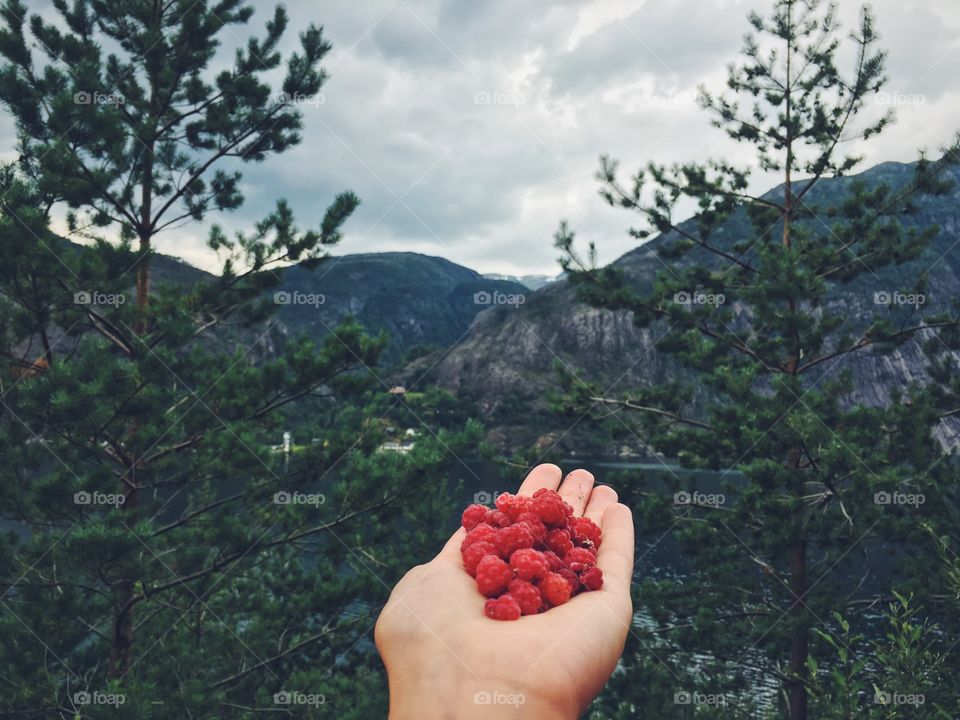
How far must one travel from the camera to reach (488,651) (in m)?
3.14

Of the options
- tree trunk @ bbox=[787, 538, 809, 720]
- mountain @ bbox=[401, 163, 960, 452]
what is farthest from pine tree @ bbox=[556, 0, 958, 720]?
mountain @ bbox=[401, 163, 960, 452]

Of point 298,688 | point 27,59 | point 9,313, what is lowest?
point 298,688

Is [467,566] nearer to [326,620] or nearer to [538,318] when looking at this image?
[326,620]

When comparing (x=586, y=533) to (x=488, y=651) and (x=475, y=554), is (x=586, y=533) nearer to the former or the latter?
(x=475, y=554)

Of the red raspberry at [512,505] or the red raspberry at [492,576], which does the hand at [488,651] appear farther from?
the red raspberry at [512,505]

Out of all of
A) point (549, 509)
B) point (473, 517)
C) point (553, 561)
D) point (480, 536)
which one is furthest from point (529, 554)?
point (473, 517)

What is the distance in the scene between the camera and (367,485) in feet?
30.8

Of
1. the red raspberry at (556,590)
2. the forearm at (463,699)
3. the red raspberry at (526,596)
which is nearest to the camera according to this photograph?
the forearm at (463,699)

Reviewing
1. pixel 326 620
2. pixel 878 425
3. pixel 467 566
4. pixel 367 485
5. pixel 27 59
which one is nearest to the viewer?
pixel 467 566

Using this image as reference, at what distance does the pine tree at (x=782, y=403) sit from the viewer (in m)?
10.2

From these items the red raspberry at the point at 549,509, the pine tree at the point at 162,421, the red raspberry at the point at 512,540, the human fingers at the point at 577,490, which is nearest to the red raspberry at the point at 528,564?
the red raspberry at the point at 512,540

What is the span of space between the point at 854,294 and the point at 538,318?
65.2 m

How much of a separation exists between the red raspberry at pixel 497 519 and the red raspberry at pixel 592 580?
1122mm

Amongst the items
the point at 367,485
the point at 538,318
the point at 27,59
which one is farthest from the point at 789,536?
the point at 538,318
